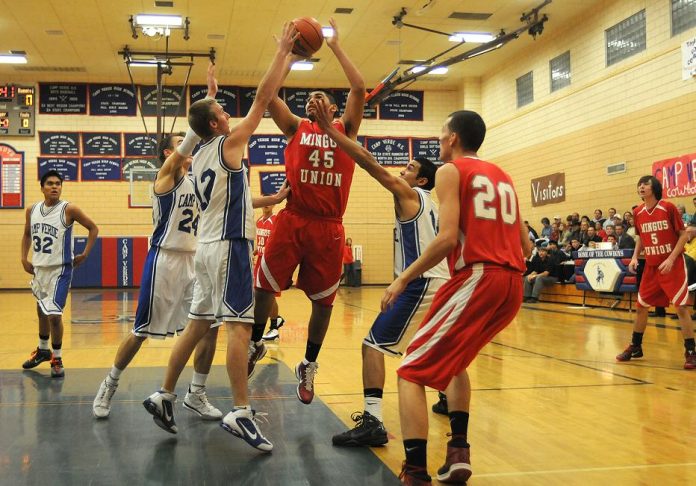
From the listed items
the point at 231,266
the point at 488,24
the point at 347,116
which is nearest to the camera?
the point at 231,266

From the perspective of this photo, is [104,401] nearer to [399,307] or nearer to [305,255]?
[305,255]

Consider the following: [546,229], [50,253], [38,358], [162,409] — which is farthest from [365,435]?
[546,229]

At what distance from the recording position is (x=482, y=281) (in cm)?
297

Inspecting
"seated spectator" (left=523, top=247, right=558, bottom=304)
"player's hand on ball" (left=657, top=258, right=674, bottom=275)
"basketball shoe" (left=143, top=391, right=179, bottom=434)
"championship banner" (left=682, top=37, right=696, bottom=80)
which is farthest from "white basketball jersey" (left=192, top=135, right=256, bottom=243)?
"seated spectator" (left=523, top=247, right=558, bottom=304)

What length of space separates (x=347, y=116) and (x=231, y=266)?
1312 millimetres

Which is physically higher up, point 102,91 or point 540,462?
point 102,91

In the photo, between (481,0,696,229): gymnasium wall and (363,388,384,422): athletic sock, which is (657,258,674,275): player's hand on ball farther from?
(481,0,696,229): gymnasium wall

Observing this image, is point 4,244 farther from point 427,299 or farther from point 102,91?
point 427,299

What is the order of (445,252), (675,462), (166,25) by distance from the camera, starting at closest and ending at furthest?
(445,252), (675,462), (166,25)

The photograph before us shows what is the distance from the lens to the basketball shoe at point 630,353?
6727 mm

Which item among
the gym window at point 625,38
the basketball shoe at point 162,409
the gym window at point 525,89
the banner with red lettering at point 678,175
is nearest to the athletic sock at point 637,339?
the basketball shoe at point 162,409

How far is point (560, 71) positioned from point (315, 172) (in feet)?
45.8

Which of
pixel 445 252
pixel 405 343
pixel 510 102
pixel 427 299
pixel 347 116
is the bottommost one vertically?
pixel 405 343

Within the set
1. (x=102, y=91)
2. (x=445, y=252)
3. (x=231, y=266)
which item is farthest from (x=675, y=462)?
(x=102, y=91)
